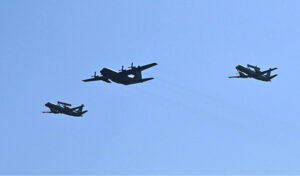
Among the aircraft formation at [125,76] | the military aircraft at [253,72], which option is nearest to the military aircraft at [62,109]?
the aircraft formation at [125,76]

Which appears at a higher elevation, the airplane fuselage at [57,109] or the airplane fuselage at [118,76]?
the airplane fuselage at [57,109]

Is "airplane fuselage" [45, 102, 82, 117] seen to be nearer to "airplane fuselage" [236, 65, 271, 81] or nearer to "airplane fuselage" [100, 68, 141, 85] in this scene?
"airplane fuselage" [100, 68, 141, 85]

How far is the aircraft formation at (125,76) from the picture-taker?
92.6 metres

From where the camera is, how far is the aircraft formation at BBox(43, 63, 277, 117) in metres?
Result: 92.6

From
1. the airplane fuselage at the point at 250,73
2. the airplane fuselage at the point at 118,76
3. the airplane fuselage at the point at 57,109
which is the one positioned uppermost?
the airplane fuselage at the point at 250,73

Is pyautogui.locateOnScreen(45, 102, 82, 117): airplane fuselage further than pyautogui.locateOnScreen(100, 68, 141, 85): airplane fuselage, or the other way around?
pyautogui.locateOnScreen(45, 102, 82, 117): airplane fuselage

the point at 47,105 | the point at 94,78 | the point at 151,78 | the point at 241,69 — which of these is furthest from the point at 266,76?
the point at 47,105

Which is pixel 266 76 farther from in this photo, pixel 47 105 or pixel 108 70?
pixel 47 105

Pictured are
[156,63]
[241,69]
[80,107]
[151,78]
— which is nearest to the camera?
[156,63]

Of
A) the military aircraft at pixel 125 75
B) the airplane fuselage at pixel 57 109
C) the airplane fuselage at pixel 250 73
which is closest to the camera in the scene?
the military aircraft at pixel 125 75

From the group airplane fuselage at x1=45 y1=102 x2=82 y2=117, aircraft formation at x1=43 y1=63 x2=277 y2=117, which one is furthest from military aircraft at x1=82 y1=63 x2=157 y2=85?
airplane fuselage at x1=45 y1=102 x2=82 y2=117

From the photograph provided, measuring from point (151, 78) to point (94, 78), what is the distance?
11.1 metres

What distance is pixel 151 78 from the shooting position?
95.5 metres

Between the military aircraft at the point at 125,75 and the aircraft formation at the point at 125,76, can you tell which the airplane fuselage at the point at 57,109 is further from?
the military aircraft at the point at 125,75
